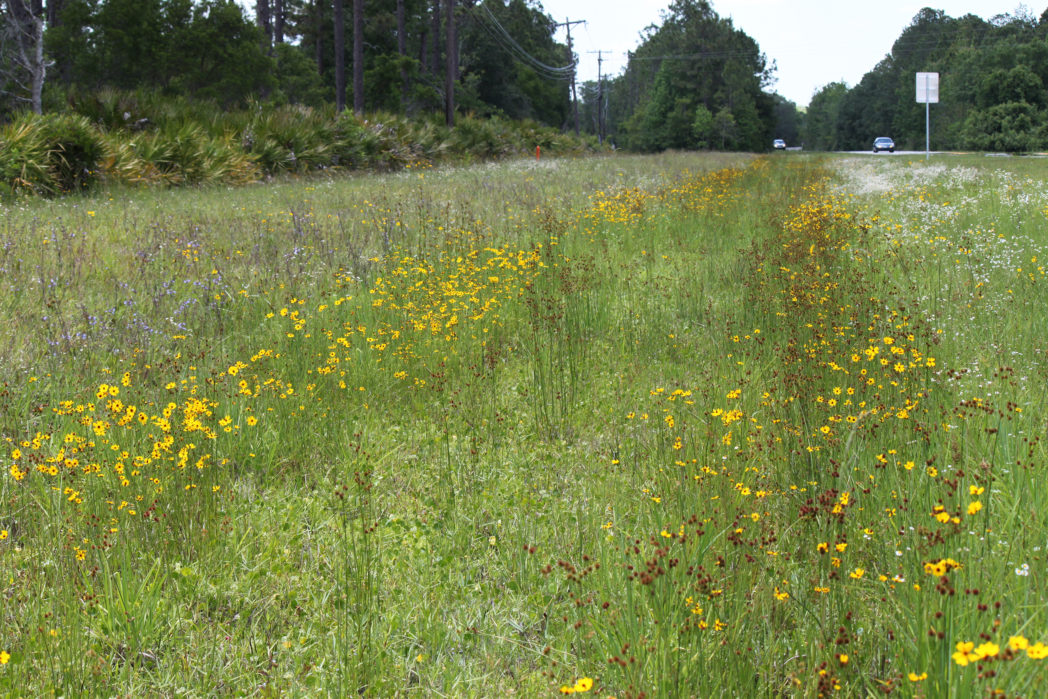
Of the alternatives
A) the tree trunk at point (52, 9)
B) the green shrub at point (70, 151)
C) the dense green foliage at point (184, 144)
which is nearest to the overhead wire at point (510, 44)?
the tree trunk at point (52, 9)

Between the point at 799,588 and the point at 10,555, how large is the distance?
9.48 feet

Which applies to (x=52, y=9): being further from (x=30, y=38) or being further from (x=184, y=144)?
(x=184, y=144)

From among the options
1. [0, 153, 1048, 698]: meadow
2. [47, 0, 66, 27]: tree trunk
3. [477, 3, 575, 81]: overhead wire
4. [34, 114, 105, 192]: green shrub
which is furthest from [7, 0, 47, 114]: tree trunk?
[477, 3, 575, 81]: overhead wire

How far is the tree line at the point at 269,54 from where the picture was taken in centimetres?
2055

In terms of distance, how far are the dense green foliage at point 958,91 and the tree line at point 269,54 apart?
34.3m

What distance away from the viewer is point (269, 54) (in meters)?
35.8

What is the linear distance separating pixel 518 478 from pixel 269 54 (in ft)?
125

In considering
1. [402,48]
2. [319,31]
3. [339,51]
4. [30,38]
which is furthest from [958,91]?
[30,38]

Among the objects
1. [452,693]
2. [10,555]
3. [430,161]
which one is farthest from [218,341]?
[430,161]

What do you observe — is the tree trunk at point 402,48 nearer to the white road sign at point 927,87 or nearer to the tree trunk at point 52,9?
the tree trunk at point 52,9

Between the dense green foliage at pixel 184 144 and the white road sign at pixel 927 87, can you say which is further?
the white road sign at pixel 927 87

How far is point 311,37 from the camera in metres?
44.4

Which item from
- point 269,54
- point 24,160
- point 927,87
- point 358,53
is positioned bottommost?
point 24,160

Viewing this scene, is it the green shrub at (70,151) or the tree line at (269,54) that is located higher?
the tree line at (269,54)
